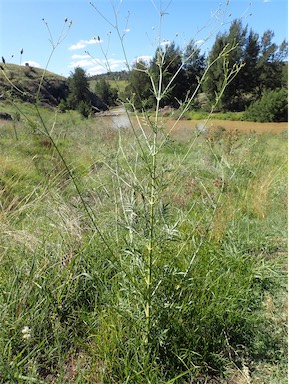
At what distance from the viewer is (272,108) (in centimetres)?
2288

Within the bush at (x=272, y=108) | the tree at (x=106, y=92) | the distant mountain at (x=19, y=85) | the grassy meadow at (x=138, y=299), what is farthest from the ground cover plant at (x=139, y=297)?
the bush at (x=272, y=108)

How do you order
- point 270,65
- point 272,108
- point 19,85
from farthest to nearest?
1. point 270,65
2. point 272,108
3. point 19,85

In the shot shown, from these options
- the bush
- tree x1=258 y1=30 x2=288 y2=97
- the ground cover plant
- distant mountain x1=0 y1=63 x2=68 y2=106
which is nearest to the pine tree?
distant mountain x1=0 y1=63 x2=68 y2=106

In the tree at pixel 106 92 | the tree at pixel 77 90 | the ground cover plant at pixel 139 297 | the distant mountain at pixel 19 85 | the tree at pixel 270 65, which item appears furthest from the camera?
the tree at pixel 270 65

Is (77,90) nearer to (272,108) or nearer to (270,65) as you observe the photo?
A: (272,108)

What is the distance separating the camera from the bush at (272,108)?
2278 centimetres

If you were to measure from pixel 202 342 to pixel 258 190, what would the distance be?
254 cm

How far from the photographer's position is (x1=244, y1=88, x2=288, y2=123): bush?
22.8 meters

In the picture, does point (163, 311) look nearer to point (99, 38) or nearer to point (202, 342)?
point (202, 342)

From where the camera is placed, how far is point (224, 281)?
6.88ft

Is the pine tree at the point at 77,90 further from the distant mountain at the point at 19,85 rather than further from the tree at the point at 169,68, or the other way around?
the tree at the point at 169,68

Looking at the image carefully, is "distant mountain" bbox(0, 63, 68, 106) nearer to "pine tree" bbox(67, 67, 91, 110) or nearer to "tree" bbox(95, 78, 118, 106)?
"tree" bbox(95, 78, 118, 106)

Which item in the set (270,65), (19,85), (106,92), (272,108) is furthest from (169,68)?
(270,65)

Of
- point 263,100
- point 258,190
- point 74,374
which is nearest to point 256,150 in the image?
point 258,190
